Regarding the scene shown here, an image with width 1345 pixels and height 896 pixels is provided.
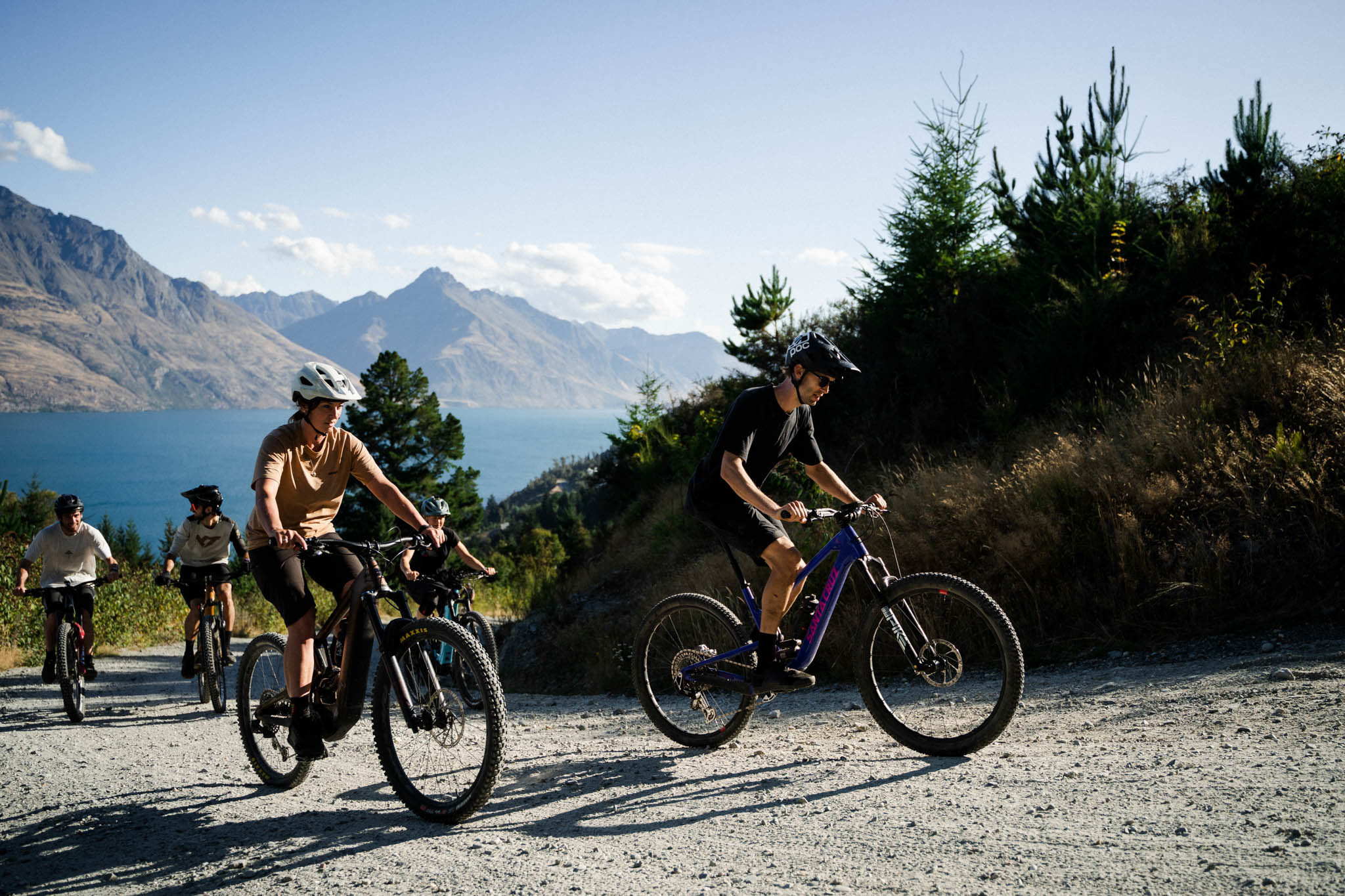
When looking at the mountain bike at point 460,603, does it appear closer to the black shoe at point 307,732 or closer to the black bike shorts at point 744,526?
the black shoe at point 307,732

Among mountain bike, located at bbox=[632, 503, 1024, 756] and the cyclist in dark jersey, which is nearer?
mountain bike, located at bbox=[632, 503, 1024, 756]

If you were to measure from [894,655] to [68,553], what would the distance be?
8391mm

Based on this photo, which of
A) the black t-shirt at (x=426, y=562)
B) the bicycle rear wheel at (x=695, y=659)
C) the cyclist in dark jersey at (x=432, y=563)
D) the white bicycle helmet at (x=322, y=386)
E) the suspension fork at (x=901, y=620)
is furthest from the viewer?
the black t-shirt at (x=426, y=562)

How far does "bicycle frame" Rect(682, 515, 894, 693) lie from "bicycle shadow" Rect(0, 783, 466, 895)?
1896mm

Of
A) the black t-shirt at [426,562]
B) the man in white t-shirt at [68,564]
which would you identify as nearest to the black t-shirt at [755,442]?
the black t-shirt at [426,562]

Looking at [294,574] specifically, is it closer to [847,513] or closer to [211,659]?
[847,513]

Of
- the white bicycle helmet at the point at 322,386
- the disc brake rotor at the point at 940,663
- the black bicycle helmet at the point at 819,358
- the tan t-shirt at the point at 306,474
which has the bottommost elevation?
the disc brake rotor at the point at 940,663

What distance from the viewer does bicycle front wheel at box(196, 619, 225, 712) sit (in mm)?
8125

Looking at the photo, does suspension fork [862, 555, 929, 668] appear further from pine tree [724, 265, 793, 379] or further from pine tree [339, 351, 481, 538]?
pine tree [339, 351, 481, 538]

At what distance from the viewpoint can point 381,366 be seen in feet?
156

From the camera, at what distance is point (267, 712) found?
4852mm

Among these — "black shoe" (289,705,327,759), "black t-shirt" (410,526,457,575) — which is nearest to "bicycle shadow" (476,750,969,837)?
"black shoe" (289,705,327,759)

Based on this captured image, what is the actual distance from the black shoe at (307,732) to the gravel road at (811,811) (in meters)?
0.34

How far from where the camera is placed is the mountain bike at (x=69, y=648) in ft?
26.0
